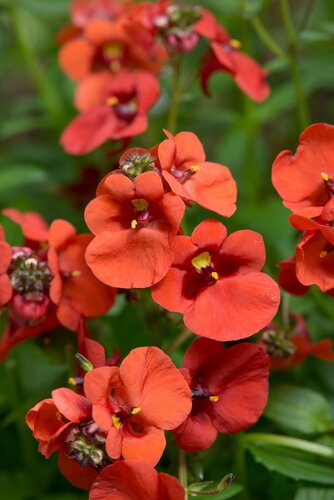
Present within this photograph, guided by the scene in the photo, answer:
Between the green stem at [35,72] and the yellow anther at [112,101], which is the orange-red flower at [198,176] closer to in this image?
the yellow anther at [112,101]

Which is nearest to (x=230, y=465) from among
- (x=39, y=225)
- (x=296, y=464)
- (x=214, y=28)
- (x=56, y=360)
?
(x=296, y=464)

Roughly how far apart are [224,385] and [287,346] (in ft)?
0.49

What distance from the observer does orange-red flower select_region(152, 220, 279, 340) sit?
929 millimetres

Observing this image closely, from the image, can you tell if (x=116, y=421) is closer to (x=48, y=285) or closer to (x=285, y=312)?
(x=48, y=285)

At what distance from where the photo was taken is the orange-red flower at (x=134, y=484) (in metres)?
0.84

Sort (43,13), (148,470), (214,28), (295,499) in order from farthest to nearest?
1. (43,13)
2. (214,28)
3. (295,499)
4. (148,470)

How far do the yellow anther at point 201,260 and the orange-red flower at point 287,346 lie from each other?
174mm

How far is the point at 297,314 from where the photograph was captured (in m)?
1.22

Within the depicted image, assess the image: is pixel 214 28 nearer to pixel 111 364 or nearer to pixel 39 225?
pixel 39 225

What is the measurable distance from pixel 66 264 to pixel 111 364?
0.22 m

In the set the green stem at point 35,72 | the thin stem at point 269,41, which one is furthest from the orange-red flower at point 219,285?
the green stem at point 35,72

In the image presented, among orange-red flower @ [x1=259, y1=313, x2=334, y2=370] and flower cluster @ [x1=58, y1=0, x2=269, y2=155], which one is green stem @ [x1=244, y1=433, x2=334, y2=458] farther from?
flower cluster @ [x1=58, y1=0, x2=269, y2=155]

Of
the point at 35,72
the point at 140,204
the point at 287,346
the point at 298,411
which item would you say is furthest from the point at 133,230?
the point at 35,72

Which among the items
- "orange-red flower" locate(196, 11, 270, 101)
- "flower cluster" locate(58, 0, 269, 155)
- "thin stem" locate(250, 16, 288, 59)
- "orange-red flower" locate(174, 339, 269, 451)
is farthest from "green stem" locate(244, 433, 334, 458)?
"thin stem" locate(250, 16, 288, 59)
